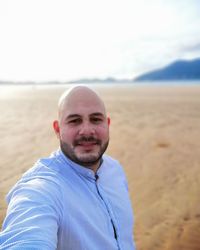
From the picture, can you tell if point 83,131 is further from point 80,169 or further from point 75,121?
point 80,169

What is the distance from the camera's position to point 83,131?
2.02m

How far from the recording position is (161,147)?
27.9ft

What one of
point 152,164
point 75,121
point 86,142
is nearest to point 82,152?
point 86,142

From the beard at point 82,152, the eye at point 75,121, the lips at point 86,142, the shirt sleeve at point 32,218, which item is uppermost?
the eye at point 75,121

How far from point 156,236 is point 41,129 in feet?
24.6

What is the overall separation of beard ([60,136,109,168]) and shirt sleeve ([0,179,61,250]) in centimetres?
35

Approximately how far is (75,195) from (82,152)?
327 mm

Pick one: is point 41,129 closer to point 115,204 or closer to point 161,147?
point 161,147

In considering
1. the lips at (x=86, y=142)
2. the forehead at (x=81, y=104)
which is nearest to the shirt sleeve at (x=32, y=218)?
the lips at (x=86, y=142)

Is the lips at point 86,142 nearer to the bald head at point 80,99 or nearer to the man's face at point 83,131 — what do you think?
the man's face at point 83,131

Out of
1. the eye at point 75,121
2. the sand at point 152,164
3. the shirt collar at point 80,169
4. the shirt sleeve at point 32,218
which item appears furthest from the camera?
the sand at point 152,164

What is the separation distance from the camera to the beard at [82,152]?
1974mm

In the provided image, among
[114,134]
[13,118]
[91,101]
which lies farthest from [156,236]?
[13,118]

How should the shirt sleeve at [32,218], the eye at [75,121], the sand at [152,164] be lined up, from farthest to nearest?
1. the sand at [152,164]
2. the eye at [75,121]
3. the shirt sleeve at [32,218]
